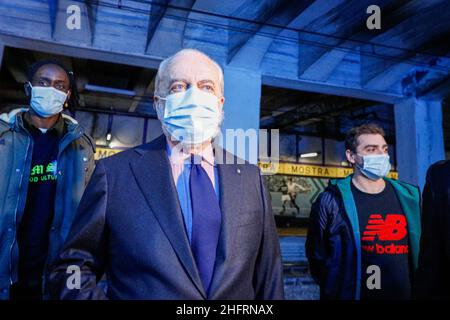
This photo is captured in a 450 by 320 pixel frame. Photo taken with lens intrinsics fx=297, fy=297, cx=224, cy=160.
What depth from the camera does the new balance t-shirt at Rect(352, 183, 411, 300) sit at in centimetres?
208

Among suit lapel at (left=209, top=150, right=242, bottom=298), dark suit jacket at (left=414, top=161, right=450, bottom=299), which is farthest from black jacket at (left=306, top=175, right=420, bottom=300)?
suit lapel at (left=209, top=150, right=242, bottom=298)

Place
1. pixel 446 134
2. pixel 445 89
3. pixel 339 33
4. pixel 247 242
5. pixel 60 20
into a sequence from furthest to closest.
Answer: pixel 446 134, pixel 445 89, pixel 339 33, pixel 60 20, pixel 247 242

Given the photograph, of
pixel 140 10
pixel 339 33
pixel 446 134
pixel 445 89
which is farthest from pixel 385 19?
pixel 446 134

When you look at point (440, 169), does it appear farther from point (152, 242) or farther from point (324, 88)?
point (324, 88)

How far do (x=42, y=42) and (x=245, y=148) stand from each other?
3.06 meters

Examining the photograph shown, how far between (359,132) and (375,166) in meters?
0.33

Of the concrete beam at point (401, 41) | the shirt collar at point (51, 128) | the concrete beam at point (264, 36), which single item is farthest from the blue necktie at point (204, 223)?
the concrete beam at point (401, 41)

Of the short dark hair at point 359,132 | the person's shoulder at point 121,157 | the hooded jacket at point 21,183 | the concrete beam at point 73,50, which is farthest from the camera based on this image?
the concrete beam at point 73,50

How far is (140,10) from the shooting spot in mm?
4055

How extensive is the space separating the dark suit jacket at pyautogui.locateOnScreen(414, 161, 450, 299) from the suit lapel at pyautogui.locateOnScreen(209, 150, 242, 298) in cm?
92

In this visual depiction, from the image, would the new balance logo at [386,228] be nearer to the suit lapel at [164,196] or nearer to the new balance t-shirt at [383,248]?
the new balance t-shirt at [383,248]

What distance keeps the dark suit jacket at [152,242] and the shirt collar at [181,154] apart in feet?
0.20

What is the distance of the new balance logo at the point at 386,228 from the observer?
2.17m
